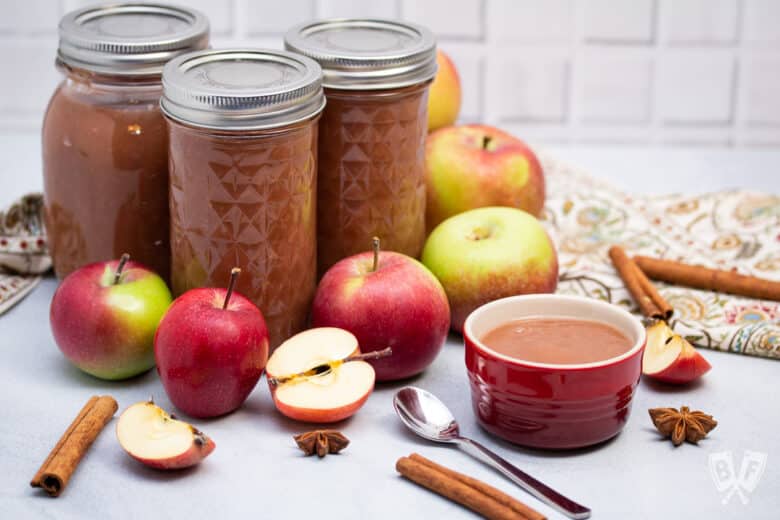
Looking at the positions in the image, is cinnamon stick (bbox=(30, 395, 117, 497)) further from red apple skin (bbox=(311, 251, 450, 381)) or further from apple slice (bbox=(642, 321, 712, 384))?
apple slice (bbox=(642, 321, 712, 384))

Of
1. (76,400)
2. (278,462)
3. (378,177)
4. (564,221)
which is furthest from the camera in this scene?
(564,221)

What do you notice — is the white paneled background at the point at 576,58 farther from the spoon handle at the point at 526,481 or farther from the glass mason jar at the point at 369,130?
the spoon handle at the point at 526,481

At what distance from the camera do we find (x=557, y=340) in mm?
1064

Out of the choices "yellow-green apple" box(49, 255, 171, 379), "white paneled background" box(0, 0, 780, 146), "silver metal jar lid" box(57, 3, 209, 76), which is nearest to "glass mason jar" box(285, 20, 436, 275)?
"silver metal jar lid" box(57, 3, 209, 76)

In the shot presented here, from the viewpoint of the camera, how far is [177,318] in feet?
3.46

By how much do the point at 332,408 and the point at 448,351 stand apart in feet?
0.78

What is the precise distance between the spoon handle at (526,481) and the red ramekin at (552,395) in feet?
0.12

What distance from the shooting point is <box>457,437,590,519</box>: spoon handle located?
918 millimetres

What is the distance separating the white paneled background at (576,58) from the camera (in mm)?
1874

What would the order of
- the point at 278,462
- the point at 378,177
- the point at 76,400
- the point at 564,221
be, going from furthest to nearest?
the point at 564,221 < the point at 378,177 < the point at 76,400 < the point at 278,462

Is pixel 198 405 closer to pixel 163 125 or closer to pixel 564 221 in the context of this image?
pixel 163 125

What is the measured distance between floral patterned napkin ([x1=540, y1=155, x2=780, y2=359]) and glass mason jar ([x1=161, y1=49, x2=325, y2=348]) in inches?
14.9

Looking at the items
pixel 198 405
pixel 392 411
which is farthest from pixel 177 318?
pixel 392 411

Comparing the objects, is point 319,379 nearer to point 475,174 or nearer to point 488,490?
point 488,490
